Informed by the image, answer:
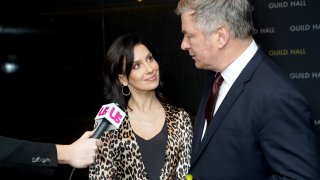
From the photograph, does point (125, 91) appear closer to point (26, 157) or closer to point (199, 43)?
point (199, 43)

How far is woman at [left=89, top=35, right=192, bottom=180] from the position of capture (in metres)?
2.10

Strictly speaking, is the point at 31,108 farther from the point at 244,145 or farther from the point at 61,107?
the point at 244,145

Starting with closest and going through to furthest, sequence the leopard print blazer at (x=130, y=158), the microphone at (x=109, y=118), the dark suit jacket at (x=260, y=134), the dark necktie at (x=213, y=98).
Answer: the dark suit jacket at (x=260, y=134)
the microphone at (x=109, y=118)
the dark necktie at (x=213, y=98)
the leopard print blazer at (x=130, y=158)

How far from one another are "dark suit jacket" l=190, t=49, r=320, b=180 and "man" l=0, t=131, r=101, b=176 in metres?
0.40

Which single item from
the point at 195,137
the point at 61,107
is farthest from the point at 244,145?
the point at 61,107

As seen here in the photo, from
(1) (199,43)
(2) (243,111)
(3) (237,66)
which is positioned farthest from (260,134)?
(1) (199,43)

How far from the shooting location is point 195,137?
171 centimetres

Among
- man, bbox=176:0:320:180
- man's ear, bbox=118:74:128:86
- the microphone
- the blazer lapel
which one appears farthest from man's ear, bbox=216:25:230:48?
man's ear, bbox=118:74:128:86

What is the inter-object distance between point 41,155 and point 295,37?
247cm

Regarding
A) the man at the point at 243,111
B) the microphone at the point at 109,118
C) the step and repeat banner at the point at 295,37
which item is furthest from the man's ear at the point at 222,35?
the step and repeat banner at the point at 295,37

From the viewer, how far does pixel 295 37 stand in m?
3.34

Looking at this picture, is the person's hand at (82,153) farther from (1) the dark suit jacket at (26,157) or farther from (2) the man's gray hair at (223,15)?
(2) the man's gray hair at (223,15)

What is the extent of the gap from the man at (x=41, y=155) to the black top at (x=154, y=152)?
0.75m

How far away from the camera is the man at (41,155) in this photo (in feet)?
4.51
